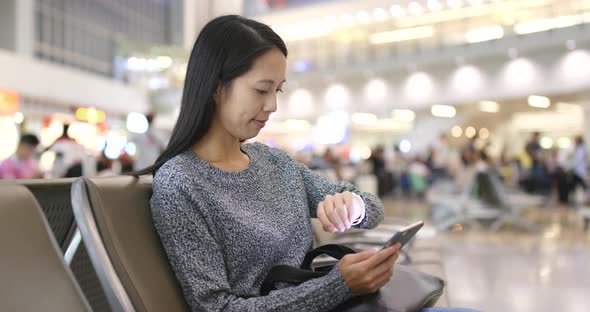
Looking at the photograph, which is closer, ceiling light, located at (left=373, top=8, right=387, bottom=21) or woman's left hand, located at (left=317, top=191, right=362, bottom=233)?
woman's left hand, located at (left=317, top=191, right=362, bottom=233)

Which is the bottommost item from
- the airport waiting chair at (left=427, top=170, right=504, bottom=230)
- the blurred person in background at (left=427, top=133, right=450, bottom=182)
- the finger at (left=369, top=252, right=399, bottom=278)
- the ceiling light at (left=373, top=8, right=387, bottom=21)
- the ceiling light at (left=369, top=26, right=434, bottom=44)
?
the airport waiting chair at (left=427, top=170, right=504, bottom=230)

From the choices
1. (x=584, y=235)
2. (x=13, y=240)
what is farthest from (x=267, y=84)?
(x=584, y=235)

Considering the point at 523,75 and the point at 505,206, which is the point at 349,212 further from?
the point at 523,75

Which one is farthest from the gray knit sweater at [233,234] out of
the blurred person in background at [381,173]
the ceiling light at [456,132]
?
the ceiling light at [456,132]

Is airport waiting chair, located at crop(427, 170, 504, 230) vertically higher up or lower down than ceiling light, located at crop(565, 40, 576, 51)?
lower down

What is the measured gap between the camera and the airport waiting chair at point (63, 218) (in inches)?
49.2

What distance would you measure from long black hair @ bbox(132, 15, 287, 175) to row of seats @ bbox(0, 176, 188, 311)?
174 millimetres

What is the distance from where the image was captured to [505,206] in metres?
7.73

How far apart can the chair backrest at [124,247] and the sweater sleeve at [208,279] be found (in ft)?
0.22

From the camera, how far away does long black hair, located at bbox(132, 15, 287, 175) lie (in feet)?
4.08

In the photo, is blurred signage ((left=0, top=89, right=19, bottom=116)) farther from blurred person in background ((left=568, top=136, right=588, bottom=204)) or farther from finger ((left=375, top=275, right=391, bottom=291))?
finger ((left=375, top=275, right=391, bottom=291))

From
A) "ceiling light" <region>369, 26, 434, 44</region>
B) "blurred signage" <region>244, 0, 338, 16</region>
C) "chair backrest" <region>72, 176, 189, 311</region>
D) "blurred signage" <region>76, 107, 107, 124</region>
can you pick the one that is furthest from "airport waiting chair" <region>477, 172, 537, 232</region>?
"blurred signage" <region>76, 107, 107, 124</region>

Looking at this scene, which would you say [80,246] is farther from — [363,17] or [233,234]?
[363,17]

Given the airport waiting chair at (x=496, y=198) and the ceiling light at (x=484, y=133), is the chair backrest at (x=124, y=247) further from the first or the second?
the ceiling light at (x=484, y=133)
